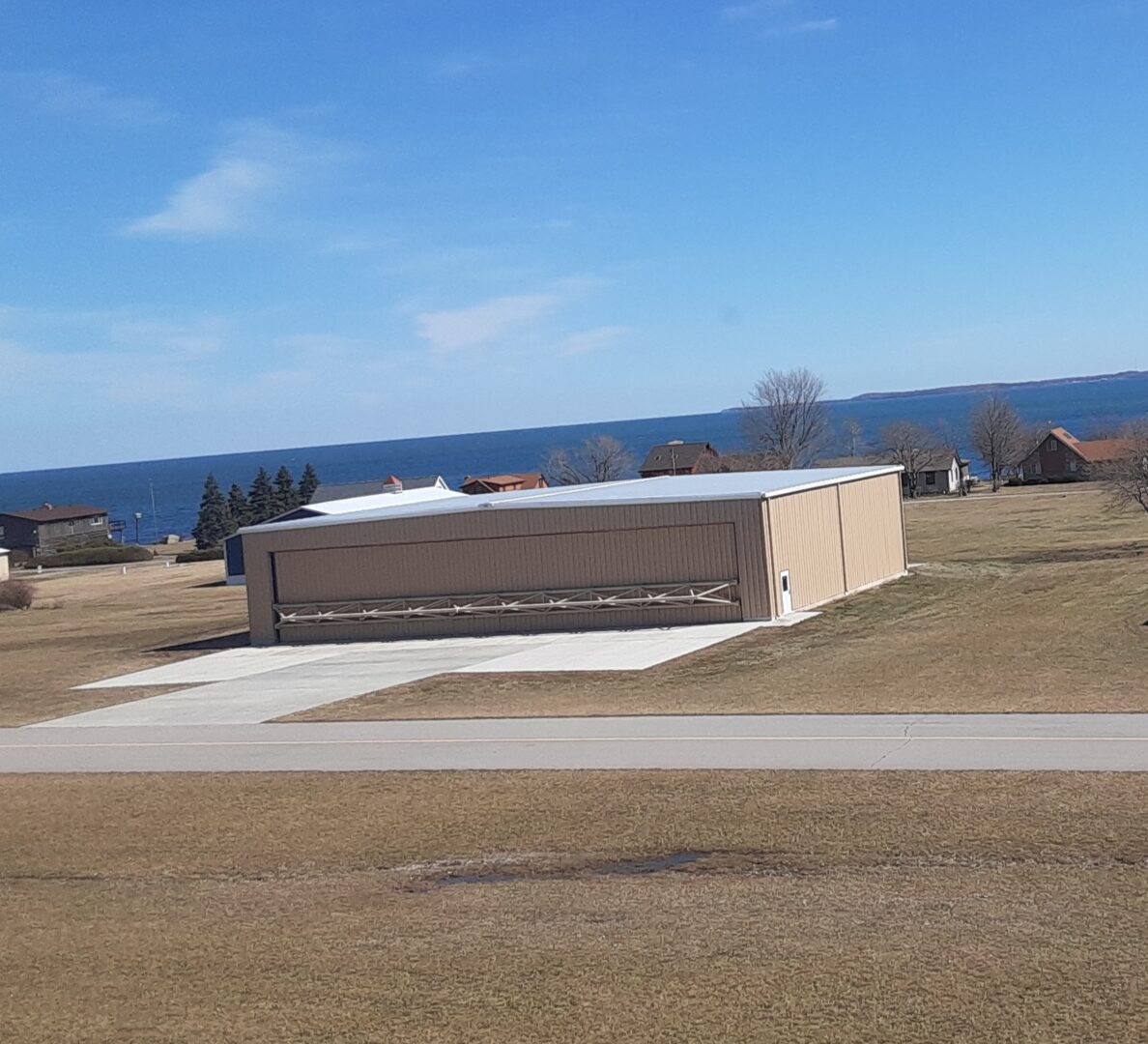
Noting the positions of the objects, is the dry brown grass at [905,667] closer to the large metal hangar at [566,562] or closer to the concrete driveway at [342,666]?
the concrete driveway at [342,666]

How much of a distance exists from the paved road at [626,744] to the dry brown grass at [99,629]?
17.4 feet

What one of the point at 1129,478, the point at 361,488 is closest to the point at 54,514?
the point at 361,488

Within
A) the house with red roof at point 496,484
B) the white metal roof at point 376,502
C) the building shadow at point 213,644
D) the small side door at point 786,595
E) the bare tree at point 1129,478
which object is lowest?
the building shadow at point 213,644

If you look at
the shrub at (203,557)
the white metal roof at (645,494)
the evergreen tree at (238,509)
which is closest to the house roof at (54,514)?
the evergreen tree at (238,509)

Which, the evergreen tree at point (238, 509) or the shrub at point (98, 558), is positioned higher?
the evergreen tree at point (238, 509)

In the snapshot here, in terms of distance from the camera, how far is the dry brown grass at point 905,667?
20.8 m

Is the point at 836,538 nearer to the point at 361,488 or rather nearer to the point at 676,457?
the point at 361,488

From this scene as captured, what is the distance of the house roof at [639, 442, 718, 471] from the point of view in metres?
108

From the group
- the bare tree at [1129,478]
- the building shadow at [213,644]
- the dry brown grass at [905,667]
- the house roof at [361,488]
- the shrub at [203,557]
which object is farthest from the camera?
the shrub at [203,557]

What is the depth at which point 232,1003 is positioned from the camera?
33.0ft

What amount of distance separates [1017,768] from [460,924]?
6907mm

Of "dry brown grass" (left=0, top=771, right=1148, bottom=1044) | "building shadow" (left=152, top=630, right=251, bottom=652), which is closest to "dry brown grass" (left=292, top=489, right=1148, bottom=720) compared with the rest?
"dry brown grass" (left=0, top=771, right=1148, bottom=1044)

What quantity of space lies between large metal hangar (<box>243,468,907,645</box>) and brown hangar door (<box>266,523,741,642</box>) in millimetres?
33

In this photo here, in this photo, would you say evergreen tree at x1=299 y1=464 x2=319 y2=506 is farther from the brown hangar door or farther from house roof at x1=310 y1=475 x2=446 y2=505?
the brown hangar door
